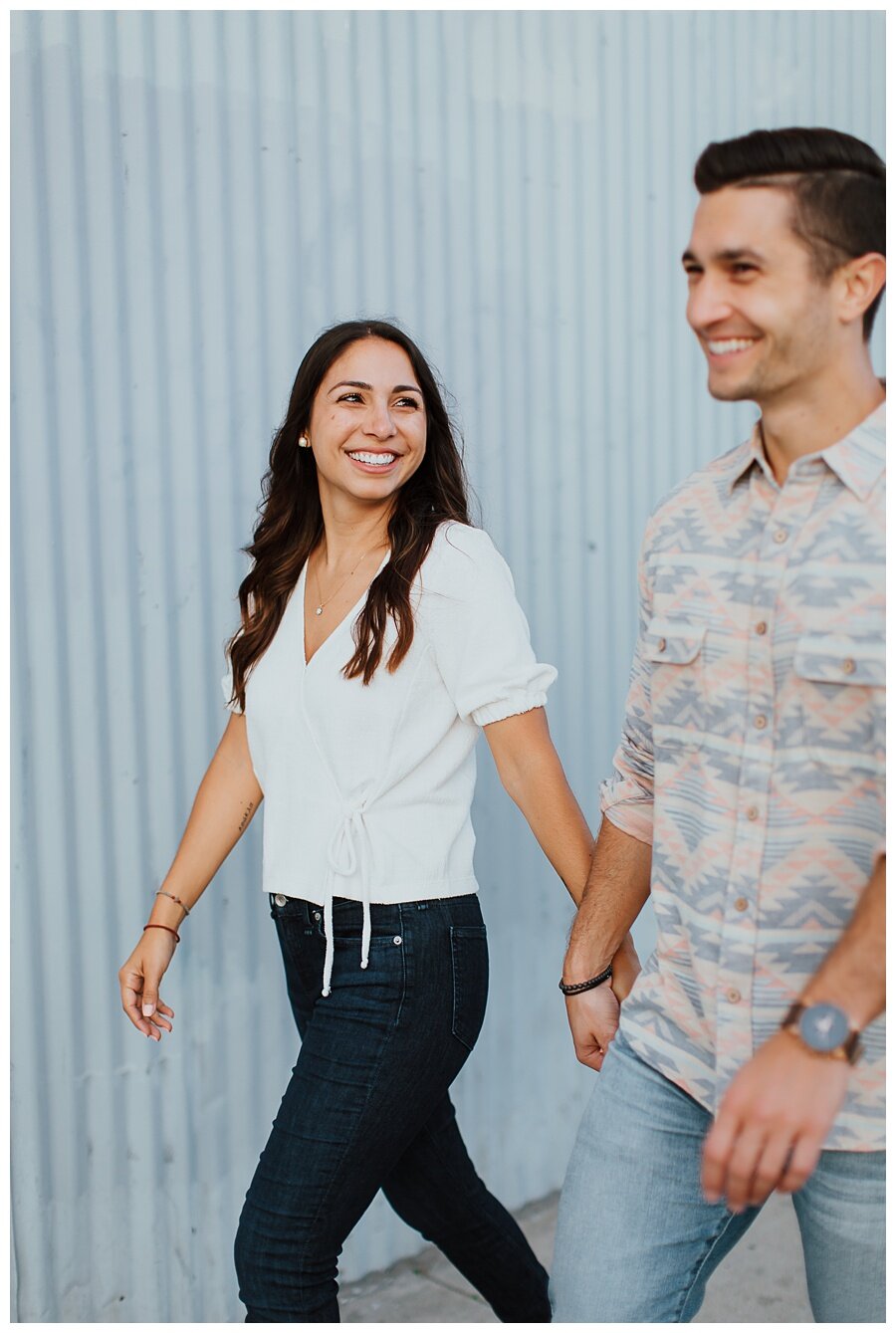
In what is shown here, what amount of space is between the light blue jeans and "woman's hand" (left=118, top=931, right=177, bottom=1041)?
3.15 feet

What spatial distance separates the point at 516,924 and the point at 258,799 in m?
1.24

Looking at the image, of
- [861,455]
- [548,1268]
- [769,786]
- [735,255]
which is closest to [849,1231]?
[769,786]

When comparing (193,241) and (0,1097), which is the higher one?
(193,241)

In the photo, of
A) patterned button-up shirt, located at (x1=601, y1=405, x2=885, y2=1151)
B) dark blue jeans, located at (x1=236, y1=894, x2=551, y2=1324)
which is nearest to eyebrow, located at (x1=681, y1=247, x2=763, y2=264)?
patterned button-up shirt, located at (x1=601, y1=405, x2=885, y2=1151)

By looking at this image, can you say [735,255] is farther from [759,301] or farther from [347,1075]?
[347,1075]

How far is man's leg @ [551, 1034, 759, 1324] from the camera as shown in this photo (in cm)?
186

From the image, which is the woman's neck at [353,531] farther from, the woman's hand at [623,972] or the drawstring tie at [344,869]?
the woman's hand at [623,972]

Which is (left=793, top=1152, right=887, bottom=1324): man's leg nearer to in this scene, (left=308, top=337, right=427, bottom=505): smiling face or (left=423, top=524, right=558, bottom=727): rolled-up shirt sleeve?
(left=423, top=524, right=558, bottom=727): rolled-up shirt sleeve

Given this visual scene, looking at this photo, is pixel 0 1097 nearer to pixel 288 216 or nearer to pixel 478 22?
pixel 288 216

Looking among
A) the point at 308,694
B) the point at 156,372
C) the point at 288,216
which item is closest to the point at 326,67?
the point at 288,216

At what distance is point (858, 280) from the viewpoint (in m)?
1.66

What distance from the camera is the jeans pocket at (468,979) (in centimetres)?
235

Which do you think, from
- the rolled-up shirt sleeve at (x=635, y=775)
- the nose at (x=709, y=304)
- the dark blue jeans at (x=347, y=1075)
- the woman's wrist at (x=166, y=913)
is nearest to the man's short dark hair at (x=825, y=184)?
the nose at (x=709, y=304)

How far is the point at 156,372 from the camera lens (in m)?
3.02
